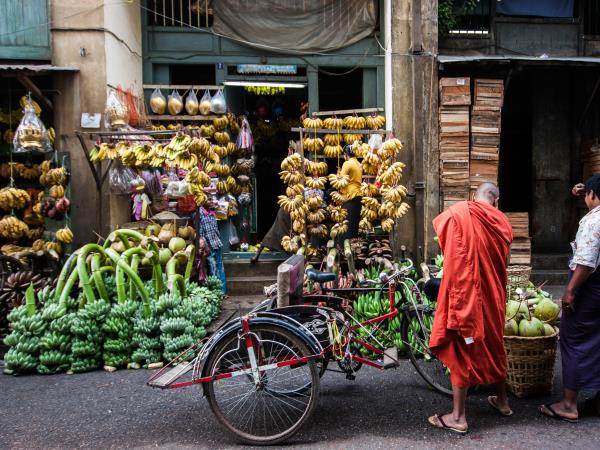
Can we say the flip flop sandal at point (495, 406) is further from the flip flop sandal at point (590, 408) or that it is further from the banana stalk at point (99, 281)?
the banana stalk at point (99, 281)

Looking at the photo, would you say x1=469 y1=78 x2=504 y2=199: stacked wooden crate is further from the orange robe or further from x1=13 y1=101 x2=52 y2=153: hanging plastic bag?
x1=13 y1=101 x2=52 y2=153: hanging plastic bag

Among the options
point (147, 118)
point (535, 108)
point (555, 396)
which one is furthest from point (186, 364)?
point (535, 108)

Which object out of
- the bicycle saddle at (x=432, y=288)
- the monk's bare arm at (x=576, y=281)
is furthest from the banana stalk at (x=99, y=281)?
the monk's bare arm at (x=576, y=281)

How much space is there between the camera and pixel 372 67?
8.90 m

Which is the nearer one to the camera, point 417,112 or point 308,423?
point 308,423

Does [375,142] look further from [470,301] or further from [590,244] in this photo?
[470,301]

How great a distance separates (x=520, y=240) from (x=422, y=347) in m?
4.30

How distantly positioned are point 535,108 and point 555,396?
6.74 metres

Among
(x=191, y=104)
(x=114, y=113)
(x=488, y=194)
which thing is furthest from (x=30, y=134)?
(x=488, y=194)

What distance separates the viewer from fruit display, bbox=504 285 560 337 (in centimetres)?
448

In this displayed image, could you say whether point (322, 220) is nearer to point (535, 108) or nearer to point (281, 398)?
point (281, 398)

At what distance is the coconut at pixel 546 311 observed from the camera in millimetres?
4805

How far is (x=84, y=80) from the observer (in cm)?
769

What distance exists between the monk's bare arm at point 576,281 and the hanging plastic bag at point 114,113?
231 inches
